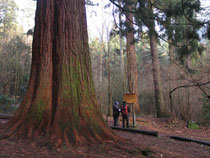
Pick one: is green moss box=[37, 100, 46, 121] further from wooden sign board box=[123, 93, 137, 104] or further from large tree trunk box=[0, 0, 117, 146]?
wooden sign board box=[123, 93, 137, 104]

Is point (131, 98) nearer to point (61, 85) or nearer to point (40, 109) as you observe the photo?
point (61, 85)

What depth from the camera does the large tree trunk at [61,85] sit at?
13.9 feet

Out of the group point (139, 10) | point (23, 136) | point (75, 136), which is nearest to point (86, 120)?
point (75, 136)

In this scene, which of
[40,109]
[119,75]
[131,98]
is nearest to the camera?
[40,109]

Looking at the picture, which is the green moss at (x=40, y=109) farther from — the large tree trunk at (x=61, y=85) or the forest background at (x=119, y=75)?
the forest background at (x=119, y=75)

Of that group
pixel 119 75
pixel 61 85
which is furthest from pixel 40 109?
pixel 119 75

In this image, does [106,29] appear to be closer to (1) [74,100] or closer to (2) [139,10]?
(2) [139,10]

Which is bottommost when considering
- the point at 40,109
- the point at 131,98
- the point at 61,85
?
the point at 40,109

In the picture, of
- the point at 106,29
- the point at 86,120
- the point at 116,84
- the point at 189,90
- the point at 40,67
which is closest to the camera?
the point at 86,120

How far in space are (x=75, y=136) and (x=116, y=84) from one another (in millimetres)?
11215

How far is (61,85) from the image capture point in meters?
4.58

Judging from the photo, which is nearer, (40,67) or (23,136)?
(23,136)

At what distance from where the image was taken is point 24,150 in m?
3.62

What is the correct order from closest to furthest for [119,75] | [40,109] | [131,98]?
1. [40,109]
2. [131,98]
3. [119,75]
